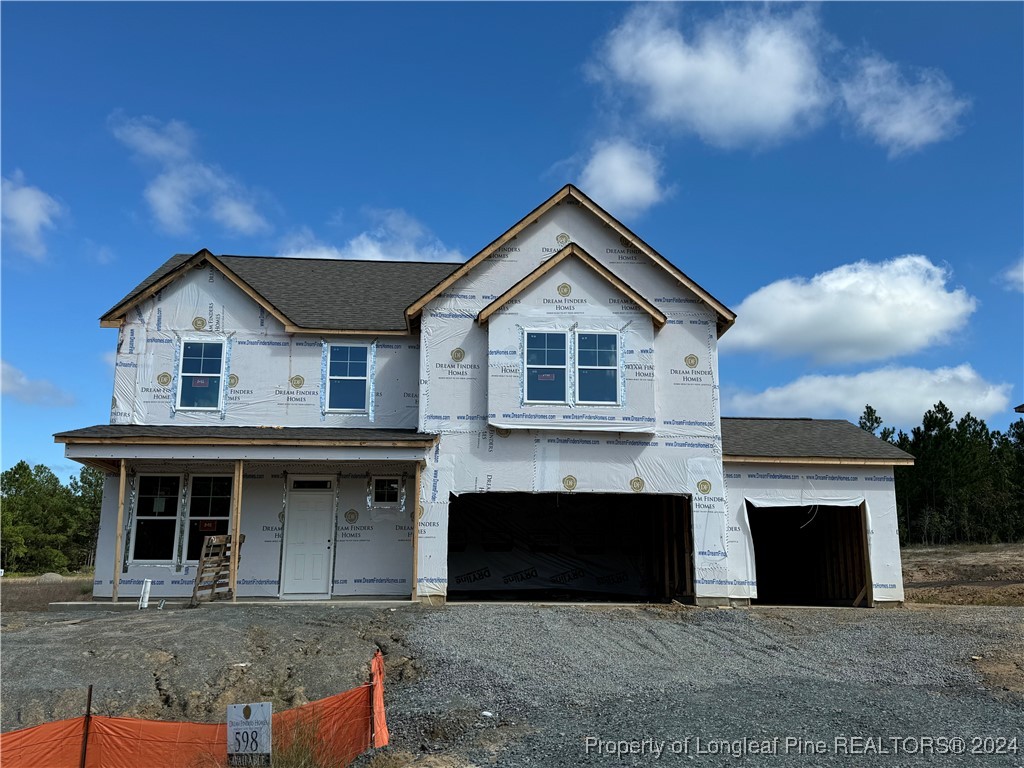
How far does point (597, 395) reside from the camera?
17188mm

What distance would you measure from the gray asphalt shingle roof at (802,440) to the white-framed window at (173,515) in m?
11.3

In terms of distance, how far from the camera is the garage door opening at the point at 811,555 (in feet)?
62.3

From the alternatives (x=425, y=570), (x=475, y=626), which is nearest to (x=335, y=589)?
(x=425, y=570)

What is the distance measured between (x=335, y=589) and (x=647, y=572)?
9.42m

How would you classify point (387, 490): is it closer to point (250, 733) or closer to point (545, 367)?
point (545, 367)

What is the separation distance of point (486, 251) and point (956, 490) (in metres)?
34.5

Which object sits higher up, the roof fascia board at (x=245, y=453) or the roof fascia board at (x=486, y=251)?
the roof fascia board at (x=486, y=251)

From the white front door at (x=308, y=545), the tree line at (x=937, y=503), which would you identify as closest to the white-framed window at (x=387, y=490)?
the white front door at (x=308, y=545)

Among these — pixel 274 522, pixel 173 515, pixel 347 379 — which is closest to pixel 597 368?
pixel 347 379

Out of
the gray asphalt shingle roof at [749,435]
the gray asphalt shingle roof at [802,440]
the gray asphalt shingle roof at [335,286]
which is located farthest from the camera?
the gray asphalt shingle roof at [335,286]

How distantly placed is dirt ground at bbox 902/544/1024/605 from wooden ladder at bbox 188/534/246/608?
52.9ft

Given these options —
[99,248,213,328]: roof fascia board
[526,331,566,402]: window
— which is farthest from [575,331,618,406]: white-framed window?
[99,248,213,328]: roof fascia board

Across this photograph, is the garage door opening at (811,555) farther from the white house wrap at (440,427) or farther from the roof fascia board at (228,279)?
the roof fascia board at (228,279)

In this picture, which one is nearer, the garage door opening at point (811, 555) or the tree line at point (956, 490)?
the garage door opening at point (811, 555)
